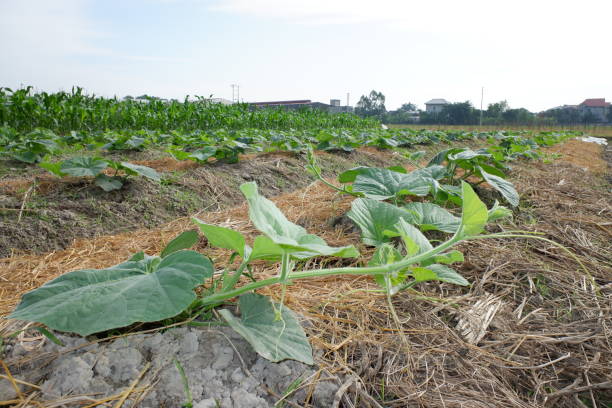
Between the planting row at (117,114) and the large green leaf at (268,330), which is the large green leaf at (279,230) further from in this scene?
the planting row at (117,114)

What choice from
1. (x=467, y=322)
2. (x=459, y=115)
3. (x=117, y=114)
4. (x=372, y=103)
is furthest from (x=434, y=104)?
(x=467, y=322)

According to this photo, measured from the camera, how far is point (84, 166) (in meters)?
2.48

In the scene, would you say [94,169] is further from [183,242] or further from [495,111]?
[495,111]

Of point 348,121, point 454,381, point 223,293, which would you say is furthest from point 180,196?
point 348,121

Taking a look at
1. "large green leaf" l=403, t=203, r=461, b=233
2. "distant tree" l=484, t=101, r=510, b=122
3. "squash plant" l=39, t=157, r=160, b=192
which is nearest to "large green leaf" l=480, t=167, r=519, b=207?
"large green leaf" l=403, t=203, r=461, b=233

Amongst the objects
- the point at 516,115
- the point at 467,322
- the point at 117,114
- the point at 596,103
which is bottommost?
the point at 467,322

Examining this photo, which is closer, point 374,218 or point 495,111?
point 374,218

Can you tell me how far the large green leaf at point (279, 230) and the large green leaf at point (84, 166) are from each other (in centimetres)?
202

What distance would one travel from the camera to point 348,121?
698 inches

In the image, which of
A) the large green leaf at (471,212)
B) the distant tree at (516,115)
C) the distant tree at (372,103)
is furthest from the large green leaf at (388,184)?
the distant tree at (372,103)

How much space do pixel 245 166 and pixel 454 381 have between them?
313 centimetres

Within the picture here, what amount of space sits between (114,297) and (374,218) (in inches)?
32.8

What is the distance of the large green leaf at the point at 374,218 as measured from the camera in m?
1.25

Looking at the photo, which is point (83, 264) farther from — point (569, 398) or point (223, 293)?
point (569, 398)
